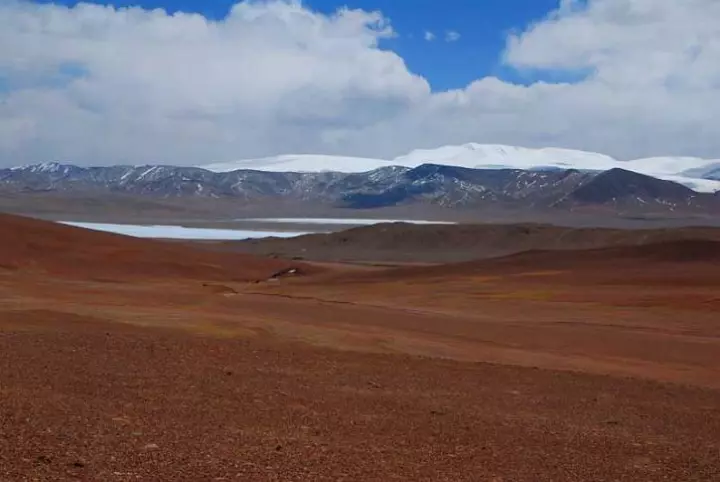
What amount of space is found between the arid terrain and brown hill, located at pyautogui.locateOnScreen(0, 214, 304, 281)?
518 inches

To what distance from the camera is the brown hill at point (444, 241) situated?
3558 inches

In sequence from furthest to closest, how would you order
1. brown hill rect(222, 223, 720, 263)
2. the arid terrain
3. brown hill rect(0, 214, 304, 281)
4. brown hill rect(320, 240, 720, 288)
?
brown hill rect(222, 223, 720, 263) < brown hill rect(320, 240, 720, 288) < brown hill rect(0, 214, 304, 281) < the arid terrain

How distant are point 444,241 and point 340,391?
88.1 metres

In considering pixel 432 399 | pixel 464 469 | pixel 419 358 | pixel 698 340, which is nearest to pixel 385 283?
pixel 698 340

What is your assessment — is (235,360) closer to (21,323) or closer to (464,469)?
(21,323)

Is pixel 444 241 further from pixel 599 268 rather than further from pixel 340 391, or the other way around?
pixel 340 391

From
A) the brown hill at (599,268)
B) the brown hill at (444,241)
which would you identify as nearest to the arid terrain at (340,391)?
the brown hill at (599,268)

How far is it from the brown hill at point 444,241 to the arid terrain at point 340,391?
58493mm

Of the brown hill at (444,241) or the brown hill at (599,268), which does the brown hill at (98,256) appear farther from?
the brown hill at (444,241)

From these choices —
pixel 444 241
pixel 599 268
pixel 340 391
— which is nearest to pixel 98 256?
pixel 599 268

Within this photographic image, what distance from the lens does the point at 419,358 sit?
1817 centimetres

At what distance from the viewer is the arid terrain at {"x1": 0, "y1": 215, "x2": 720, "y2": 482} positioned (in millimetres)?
9648

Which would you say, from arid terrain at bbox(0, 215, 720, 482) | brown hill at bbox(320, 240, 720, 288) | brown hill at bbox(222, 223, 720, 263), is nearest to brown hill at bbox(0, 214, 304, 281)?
brown hill at bbox(320, 240, 720, 288)

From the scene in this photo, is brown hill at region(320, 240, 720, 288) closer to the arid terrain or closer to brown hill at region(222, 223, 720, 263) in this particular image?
the arid terrain
